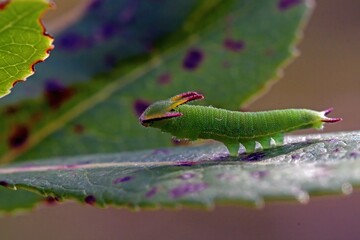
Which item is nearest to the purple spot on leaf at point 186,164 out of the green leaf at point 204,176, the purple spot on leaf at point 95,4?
the green leaf at point 204,176

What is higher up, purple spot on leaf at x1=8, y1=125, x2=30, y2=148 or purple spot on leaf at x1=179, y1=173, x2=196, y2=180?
purple spot on leaf at x1=8, y1=125, x2=30, y2=148

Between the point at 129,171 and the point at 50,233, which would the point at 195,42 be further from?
the point at 50,233

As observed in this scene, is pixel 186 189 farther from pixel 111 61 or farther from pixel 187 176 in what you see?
pixel 111 61

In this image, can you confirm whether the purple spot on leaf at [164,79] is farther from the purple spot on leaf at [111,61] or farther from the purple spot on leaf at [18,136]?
the purple spot on leaf at [18,136]

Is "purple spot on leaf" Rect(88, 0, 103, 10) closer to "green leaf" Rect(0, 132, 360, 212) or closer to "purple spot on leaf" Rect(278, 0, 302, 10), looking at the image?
"purple spot on leaf" Rect(278, 0, 302, 10)

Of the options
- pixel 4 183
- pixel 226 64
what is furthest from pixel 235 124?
pixel 226 64

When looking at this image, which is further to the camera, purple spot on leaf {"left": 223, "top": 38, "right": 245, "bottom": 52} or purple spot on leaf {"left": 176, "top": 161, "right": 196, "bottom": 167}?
purple spot on leaf {"left": 223, "top": 38, "right": 245, "bottom": 52}

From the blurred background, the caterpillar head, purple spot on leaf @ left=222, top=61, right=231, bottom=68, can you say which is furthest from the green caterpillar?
the blurred background
